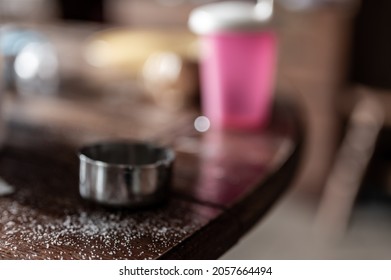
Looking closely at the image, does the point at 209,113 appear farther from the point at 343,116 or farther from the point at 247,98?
the point at 343,116

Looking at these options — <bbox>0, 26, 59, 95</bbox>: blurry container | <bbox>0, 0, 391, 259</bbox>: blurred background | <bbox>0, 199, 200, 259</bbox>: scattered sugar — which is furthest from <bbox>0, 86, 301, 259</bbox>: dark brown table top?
<bbox>0, 0, 391, 259</bbox>: blurred background

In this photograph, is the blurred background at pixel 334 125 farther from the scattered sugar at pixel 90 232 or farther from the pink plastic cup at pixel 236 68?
the scattered sugar at pixel 90 232

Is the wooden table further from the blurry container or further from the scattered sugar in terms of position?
the blurry container

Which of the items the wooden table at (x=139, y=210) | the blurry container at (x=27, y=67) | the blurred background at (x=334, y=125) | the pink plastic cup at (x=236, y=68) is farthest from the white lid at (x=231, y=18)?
the blurred background at (x=334, y=125)

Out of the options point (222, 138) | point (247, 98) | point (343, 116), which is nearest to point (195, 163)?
point (222, 138)

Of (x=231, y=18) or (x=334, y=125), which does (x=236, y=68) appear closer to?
(x=231, y=18)
